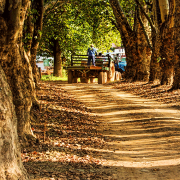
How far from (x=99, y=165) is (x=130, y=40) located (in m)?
16.7

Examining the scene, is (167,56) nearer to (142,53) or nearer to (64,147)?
(142,53)

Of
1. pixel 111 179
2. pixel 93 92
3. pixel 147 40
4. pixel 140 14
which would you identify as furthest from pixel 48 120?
pixel 140 14

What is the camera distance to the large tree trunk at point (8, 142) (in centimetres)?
431

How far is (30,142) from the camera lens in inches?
286

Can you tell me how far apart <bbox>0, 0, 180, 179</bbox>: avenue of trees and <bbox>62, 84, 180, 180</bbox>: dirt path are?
1.97 metres

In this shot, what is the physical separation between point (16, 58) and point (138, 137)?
3895mm

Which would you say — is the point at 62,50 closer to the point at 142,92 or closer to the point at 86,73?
the point at 86,73

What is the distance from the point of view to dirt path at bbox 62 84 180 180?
21.1 ft

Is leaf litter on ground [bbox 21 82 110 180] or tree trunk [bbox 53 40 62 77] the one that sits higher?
tree trunk [bbox 53 40 62 77]

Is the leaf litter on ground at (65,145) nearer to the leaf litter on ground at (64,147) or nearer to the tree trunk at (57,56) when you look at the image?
the leaf litter on ground at (64,147)

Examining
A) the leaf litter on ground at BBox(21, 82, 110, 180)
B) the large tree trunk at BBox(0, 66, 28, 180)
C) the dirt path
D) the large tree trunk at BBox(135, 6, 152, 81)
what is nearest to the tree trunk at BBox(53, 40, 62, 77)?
the large tree trunk at BBox(135, 6, 152, 81)

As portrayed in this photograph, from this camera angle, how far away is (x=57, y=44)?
3334cm

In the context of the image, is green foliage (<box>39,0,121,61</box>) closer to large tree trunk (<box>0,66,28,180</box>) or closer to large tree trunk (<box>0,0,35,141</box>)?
large tree trunk (<box>0,0,35,141</box>)

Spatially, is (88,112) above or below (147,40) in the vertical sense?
below
